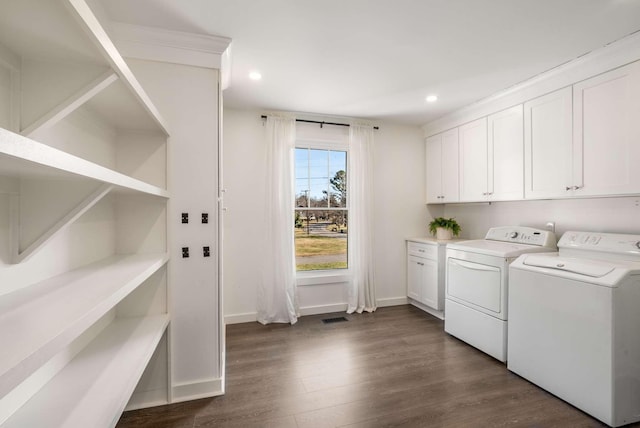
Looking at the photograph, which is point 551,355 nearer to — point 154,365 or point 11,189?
point 154,365

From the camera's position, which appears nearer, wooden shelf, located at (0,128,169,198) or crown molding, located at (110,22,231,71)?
wooden shelf, located at (0,128,169,198)

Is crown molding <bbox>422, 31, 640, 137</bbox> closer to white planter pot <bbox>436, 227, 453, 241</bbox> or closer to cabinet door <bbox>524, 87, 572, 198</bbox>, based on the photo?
cabinet door <bbox>524, 87, 572, 198</bbox>

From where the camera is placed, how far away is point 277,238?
11.3ft

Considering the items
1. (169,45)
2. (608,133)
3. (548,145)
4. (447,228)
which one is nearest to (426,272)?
(447,228)

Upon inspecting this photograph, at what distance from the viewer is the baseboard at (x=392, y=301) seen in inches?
158

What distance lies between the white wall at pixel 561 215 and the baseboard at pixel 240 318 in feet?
9.98

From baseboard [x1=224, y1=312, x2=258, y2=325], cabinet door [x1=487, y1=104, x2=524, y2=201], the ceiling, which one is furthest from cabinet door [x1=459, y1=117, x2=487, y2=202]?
baseboard [x1=224, y1=312, x2=258, y2=325]

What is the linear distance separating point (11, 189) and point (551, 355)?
327 cm

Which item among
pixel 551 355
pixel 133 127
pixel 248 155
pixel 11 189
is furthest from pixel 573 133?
pixel 11 189

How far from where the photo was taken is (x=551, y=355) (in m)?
2.09

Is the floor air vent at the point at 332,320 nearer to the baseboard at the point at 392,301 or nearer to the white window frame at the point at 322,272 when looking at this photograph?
the white window frame at the point at 322,272

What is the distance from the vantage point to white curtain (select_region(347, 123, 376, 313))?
3768mm

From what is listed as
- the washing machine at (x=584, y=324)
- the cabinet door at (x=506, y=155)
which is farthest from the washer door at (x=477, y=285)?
the cabinet door at (x=506, y=155)

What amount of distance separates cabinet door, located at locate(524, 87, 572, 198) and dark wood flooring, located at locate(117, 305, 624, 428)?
5.53ft
